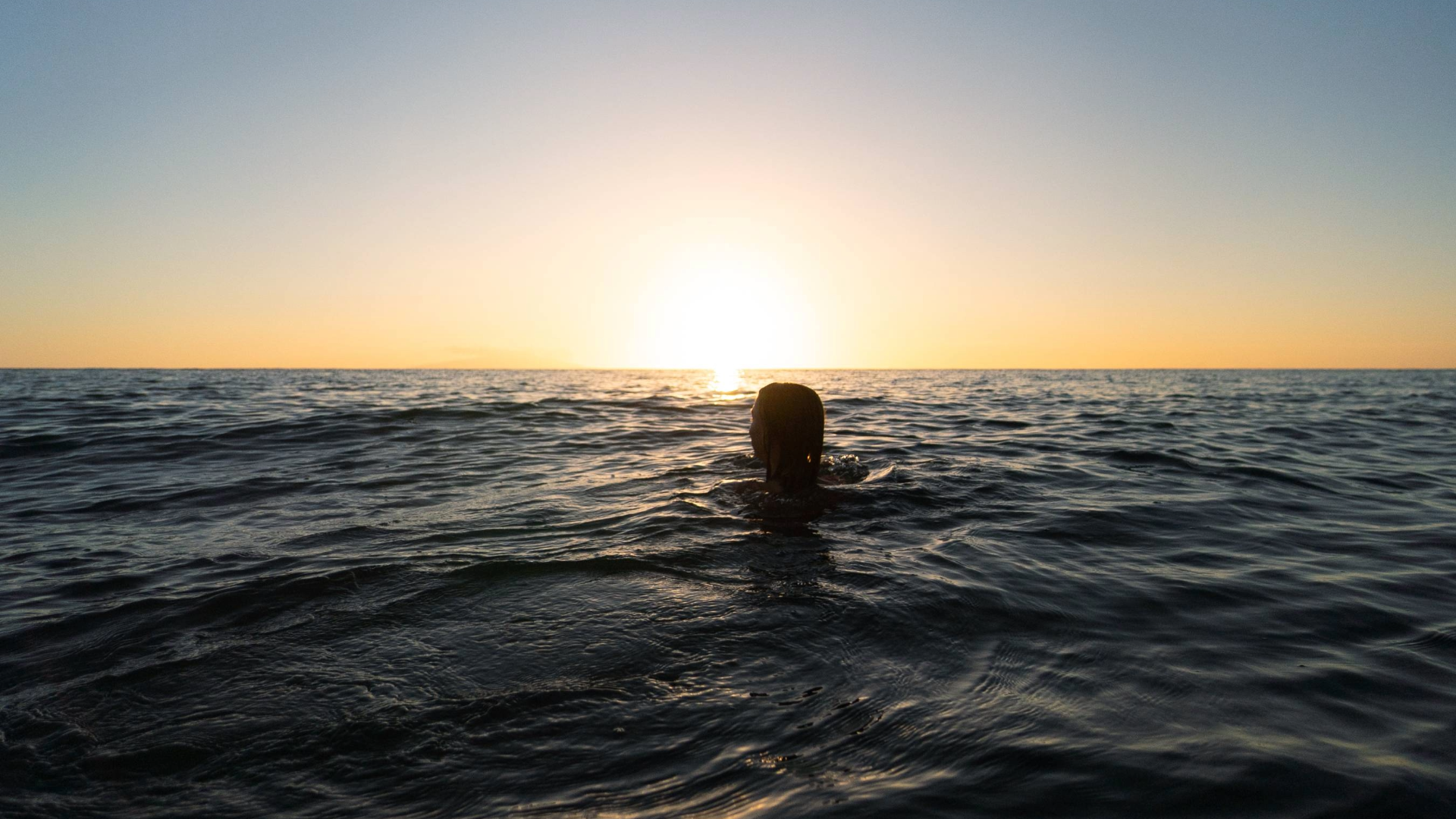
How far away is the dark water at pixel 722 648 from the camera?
2.67m

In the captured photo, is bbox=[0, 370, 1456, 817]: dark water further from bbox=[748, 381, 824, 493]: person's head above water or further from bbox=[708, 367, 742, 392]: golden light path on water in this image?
bbox=[708, 367, 742, 392]: golden light path on water

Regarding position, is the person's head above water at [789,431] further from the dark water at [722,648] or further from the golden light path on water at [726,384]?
the golden light path on water at [726,384]

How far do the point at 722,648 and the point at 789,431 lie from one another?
3.74 m

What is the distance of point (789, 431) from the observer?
24.2ft

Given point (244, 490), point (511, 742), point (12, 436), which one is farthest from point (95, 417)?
point (511, 742)

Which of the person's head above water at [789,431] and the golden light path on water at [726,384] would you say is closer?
the person's head above water at [789,431]

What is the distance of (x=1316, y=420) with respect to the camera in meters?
19.5

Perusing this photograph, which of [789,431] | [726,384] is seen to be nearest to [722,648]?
[789,431]

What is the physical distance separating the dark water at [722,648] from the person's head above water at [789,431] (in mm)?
428

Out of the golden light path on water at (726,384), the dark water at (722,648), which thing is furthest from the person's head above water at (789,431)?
the golden light path on water at (726,384)

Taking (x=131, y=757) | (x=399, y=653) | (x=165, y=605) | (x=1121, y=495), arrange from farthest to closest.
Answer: (x=1121, y=495)
(x=165, y=605)
(x=399, y=653)
(x=131, y=757)

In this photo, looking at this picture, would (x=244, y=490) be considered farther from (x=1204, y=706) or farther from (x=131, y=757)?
(x=1204, y=706)

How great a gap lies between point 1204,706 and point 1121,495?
19.3 ft

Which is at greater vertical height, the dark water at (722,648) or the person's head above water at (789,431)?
the person's head above water at (789,431)
